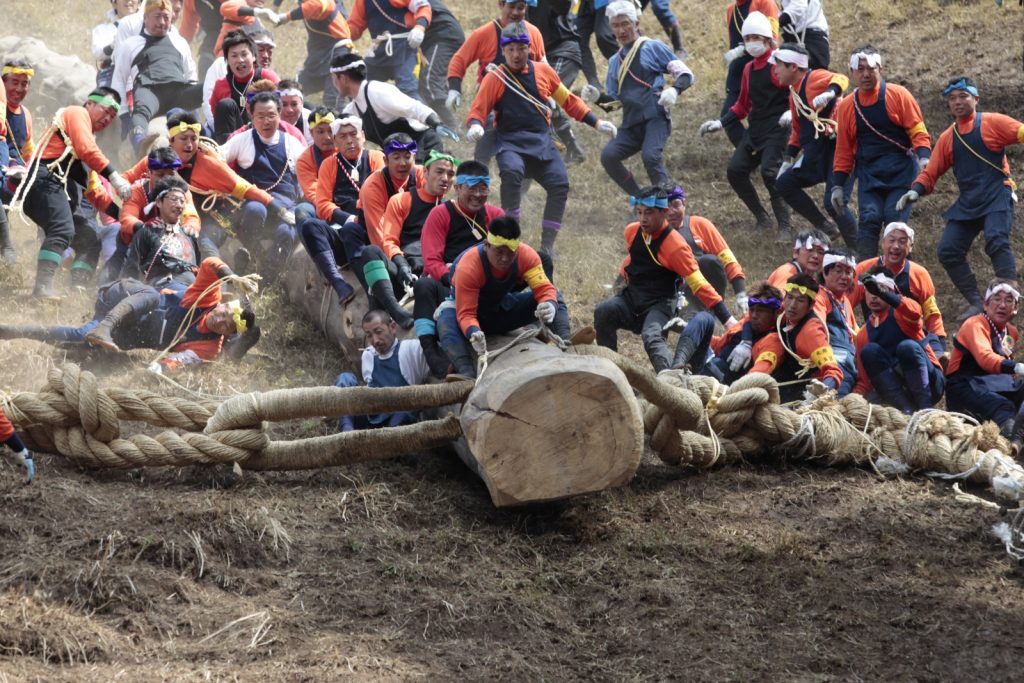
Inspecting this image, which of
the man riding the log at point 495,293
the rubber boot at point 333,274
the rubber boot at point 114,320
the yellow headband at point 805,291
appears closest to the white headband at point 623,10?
the rubber boot at point 333,274

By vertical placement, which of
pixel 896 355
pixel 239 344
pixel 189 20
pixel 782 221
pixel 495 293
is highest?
pixel 495 293

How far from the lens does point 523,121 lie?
1088 centimetres

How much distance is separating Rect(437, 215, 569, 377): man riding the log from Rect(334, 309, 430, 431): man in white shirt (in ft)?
2.08

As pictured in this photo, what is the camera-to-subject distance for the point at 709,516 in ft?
22.4

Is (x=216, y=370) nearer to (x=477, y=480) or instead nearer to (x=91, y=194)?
(x=91, y=194)

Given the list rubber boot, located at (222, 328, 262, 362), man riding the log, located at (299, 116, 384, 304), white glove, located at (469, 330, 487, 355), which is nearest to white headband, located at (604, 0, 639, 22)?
man riding the log, located at (299, 116, 384, 304)

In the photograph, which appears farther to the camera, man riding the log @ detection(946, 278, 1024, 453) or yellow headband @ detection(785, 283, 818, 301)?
man riding the log @ detection(946, 278, 1024, 453)

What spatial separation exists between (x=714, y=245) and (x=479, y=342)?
3.75 m

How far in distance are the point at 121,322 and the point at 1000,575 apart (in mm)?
5396

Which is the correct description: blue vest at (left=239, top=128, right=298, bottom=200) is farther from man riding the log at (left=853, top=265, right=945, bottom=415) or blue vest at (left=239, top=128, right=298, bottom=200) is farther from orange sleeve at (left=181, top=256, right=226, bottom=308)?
man riding the log at (left=853, top=265, right=945, bottom=415)

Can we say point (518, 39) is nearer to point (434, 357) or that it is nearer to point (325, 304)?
point (325, 304)

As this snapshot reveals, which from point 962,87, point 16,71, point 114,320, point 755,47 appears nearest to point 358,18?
point 755,47

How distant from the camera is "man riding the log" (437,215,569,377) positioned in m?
6.96

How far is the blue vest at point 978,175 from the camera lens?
403 inches
